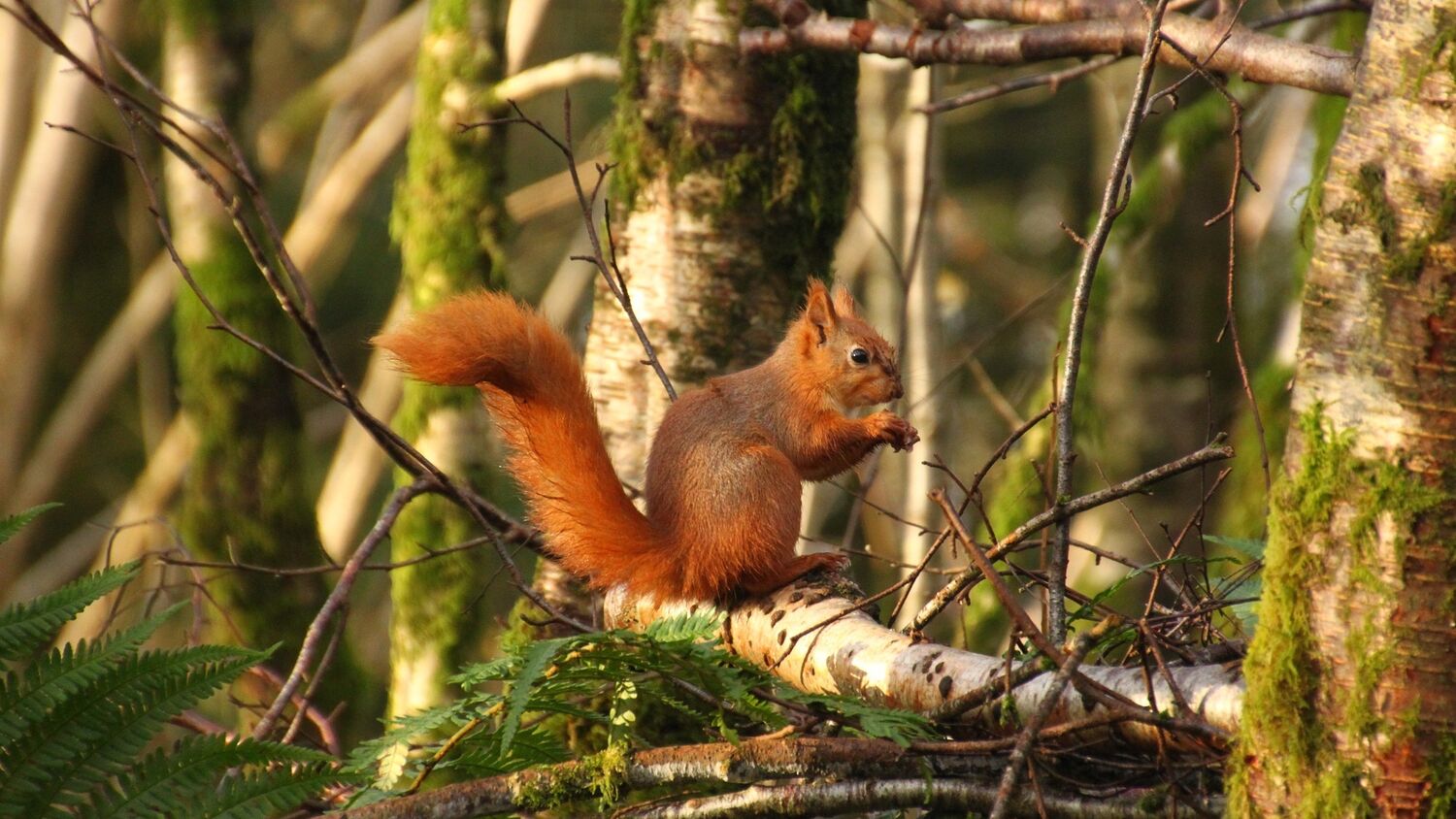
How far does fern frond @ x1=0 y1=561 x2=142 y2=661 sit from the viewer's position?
2.00m

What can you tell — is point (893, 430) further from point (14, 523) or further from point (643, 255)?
point (14, 523)

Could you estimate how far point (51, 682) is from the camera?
1.98m

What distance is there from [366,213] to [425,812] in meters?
13.3

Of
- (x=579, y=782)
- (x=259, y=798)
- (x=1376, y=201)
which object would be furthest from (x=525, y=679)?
(x=1376, y=201)

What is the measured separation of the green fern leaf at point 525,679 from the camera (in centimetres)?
171

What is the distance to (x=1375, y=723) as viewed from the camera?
151cm

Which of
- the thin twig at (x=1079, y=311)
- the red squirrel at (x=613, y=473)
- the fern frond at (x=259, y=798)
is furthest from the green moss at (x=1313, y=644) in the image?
→ the red squirrel at (x=613, y=473)

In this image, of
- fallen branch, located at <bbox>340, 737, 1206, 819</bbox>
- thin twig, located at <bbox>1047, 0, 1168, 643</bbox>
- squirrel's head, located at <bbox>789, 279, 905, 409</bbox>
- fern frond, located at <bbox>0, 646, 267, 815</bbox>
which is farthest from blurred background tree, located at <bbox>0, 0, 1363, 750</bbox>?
fallen branch, located at <bbox>340, 737, 1206, 819</bbox>

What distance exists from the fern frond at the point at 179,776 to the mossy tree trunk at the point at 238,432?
2277 mm

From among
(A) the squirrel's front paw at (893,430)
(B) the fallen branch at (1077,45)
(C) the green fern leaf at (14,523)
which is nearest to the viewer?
(C) the green fern leaf at (14,523)

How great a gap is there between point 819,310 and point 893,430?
1.19ft

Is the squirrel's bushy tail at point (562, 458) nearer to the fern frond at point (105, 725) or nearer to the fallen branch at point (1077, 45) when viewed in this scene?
the fern frond at point (105, 725)

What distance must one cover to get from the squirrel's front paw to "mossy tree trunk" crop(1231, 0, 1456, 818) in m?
1.60

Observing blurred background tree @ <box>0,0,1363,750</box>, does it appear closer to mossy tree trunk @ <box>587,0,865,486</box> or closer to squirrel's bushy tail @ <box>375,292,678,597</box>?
mossy tree trunk @ <box>587,0,865,486</box>
